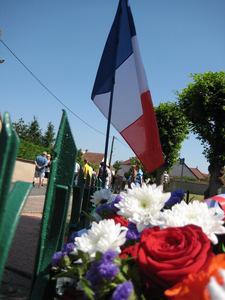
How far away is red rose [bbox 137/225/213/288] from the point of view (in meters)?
1.18

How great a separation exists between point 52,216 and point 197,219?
0.71m

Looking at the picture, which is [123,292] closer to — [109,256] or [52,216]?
[109,256]

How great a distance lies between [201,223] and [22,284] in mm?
2683

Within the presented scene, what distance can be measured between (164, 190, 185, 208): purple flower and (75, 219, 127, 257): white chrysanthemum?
49 cm

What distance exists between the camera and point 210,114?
17.0 metres

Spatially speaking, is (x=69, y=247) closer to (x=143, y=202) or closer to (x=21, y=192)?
(x=143, y=202)

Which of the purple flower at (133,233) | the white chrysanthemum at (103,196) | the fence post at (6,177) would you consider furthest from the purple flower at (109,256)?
the white chrysanthemum at (103,196)

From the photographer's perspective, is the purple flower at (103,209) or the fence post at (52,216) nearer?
the fence post at (52,216)

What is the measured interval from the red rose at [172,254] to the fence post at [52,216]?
2.04ft

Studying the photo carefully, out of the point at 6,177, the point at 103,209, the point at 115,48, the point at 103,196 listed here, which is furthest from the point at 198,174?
the point at 6,177

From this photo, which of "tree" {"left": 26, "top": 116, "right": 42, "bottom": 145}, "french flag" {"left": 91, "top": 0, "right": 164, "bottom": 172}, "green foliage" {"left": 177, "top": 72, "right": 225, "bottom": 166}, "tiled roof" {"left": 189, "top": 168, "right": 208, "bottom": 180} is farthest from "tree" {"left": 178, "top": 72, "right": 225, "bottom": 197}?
"tiled roof" {"left": 189, "top": 168, "right": 208, "bottom": 180}

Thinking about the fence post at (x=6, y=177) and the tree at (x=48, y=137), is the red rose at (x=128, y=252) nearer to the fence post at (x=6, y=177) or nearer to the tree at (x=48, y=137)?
the fence post at (x=6, y=177)

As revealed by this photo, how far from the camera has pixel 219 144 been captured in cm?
1698

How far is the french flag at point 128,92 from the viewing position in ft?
14.1
